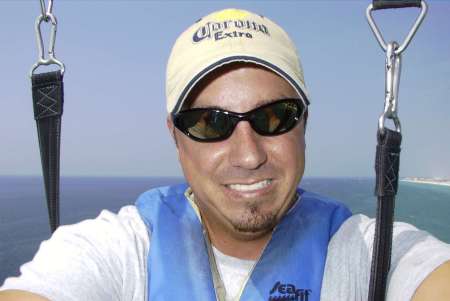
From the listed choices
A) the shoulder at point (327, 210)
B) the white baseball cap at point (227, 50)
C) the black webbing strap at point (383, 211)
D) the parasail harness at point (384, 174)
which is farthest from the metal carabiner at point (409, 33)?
the shoulder at point (327, 210)

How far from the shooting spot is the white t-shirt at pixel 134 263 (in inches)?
69.2

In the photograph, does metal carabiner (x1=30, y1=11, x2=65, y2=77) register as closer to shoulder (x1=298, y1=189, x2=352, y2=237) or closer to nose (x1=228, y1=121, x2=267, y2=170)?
nose (x1=228, y1=121, x2=267, y2=170)

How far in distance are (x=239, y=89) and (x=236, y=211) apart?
0.67 metres

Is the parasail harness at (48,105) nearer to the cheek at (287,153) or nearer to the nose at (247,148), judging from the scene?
the nose at (247,148)

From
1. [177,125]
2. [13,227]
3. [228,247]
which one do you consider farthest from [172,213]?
[13,227]

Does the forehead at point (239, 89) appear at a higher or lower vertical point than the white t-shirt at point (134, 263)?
higher

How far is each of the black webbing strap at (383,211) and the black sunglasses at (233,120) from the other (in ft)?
2.11

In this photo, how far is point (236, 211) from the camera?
2.21m

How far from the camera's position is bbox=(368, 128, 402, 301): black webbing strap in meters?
1.60

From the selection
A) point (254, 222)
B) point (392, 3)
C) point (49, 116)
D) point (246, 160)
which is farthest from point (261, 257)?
point (392, 3)

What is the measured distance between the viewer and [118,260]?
6.75 feet

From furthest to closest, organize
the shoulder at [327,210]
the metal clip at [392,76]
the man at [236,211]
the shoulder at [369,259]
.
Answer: the shoulder at [327,210] < the man at [236,211] < the shoulder at [369,259] < the metal clip at [392,76]

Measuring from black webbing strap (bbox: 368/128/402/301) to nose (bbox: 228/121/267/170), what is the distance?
0.66 meters

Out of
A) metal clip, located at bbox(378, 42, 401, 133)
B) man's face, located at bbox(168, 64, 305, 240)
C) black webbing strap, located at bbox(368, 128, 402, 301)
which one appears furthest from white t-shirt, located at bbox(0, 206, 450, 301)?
metal clip, located at bbox(378, 42, 401, 133)
